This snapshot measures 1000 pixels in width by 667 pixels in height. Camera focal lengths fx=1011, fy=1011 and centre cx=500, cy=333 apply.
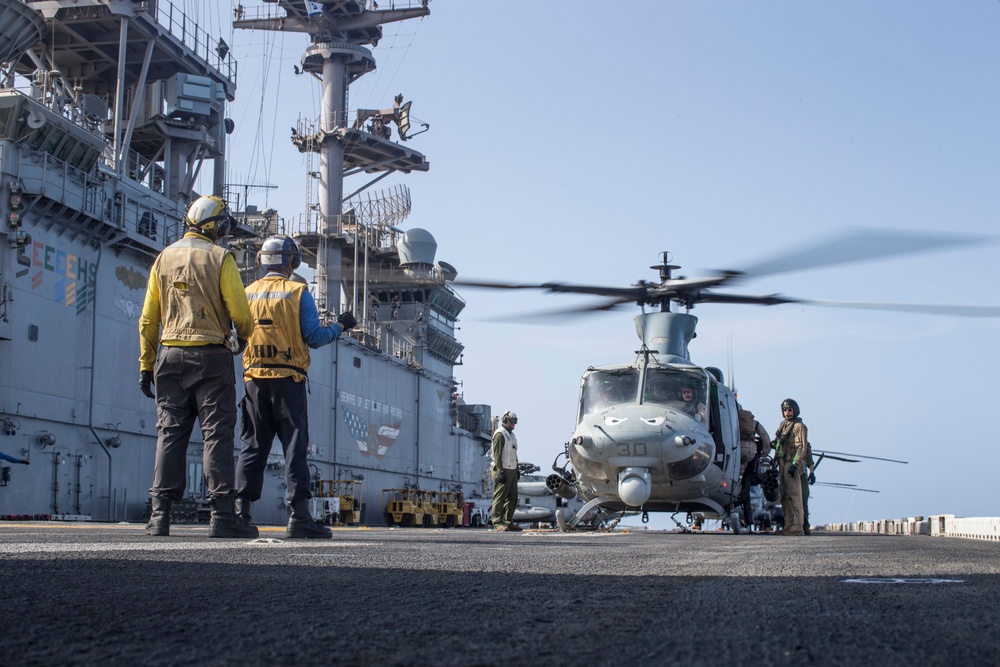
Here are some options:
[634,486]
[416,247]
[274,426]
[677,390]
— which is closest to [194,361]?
[274,426]

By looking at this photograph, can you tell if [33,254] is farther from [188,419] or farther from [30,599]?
[30,599]

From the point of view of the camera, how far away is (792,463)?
1254cm

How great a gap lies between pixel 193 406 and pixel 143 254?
62.3 ft

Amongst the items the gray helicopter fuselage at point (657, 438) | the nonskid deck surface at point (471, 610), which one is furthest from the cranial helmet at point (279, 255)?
the gray helicopter fuselage at point (657, 438)

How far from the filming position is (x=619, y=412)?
1183cm

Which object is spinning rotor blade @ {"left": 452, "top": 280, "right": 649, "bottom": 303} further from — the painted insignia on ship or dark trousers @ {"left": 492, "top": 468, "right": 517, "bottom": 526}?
the painted insignia on ship

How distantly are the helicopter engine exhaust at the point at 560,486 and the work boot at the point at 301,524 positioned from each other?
7100 mm

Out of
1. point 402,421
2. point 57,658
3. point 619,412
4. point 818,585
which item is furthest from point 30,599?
point 402,421

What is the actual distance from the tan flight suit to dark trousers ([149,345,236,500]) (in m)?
8.39

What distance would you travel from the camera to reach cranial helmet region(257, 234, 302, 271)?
21.7ft

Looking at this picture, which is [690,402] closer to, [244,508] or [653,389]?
[653,389]

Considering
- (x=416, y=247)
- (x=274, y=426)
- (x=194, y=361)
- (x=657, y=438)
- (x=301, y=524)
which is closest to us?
(x=194, y=361)

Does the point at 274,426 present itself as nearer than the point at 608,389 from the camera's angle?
Yes

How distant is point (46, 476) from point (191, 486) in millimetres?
4123
